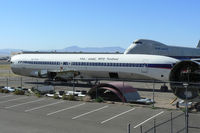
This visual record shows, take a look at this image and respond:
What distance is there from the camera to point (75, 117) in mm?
16938

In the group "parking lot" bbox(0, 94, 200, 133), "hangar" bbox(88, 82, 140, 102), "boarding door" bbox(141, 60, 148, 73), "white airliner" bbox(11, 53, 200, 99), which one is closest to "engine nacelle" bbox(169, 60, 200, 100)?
"parking lot" bbox(0, 94, 200, 133)

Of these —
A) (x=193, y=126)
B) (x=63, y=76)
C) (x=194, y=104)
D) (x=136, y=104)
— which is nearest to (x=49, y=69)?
(x=63, y=76)

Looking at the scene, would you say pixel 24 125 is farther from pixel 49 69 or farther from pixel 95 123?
pixel 49 69

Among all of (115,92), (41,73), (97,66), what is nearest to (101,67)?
(97,66)

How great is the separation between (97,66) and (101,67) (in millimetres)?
612

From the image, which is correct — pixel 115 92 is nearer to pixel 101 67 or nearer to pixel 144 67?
pixel 144 67

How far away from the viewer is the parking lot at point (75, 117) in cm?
1434

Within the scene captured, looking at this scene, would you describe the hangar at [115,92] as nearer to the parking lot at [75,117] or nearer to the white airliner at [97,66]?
the parking lot at [75,117]

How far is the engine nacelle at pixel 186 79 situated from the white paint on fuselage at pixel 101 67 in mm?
11622

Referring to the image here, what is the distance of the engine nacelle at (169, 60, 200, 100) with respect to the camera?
1636 centimetres

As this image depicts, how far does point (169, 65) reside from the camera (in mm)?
29172

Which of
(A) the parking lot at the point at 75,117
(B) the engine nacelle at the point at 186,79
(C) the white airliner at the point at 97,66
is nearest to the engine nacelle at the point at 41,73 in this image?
(C) the white airliner at the point at 97,66

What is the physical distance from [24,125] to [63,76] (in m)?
20.1

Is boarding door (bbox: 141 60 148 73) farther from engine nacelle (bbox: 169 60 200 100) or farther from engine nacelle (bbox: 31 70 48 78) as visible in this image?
engine nacelle (bbox: 31 70 48 78)
